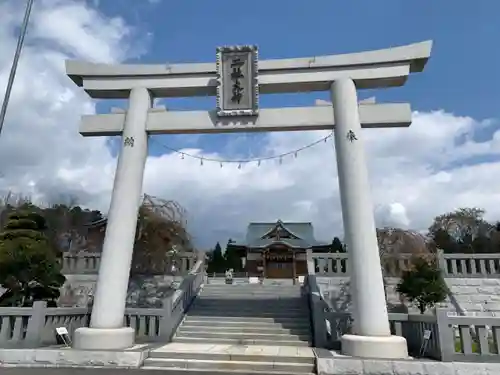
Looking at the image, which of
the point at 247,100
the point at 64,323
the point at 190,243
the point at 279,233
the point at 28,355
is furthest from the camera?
the point at 279,233

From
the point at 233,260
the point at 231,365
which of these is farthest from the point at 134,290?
the point at 233,260

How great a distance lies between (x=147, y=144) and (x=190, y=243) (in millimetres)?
8142

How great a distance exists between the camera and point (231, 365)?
6648mm

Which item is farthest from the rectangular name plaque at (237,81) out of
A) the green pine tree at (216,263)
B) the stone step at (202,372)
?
the green pine tree at (216,263)

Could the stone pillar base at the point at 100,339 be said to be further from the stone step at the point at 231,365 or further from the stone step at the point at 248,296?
the stone step at the point at 248,296

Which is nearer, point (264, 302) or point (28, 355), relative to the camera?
point (28, 355)

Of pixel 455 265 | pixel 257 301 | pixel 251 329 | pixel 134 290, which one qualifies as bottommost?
pixel 251 329

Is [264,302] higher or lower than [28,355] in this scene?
higher

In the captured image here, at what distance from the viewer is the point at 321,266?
471 inches

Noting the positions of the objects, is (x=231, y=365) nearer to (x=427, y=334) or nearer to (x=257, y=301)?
(x=427, y=334)

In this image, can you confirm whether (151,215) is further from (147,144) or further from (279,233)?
(279,233)

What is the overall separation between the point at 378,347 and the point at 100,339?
480 cm

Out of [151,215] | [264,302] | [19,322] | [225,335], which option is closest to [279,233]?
[151,215]

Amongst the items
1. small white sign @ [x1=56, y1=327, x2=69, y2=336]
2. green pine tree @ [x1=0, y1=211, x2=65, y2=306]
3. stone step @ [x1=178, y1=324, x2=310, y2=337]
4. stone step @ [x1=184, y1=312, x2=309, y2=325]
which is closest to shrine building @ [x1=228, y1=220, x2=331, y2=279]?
stone step @ [x1=184, y1=312, x2=309, y2=325]
